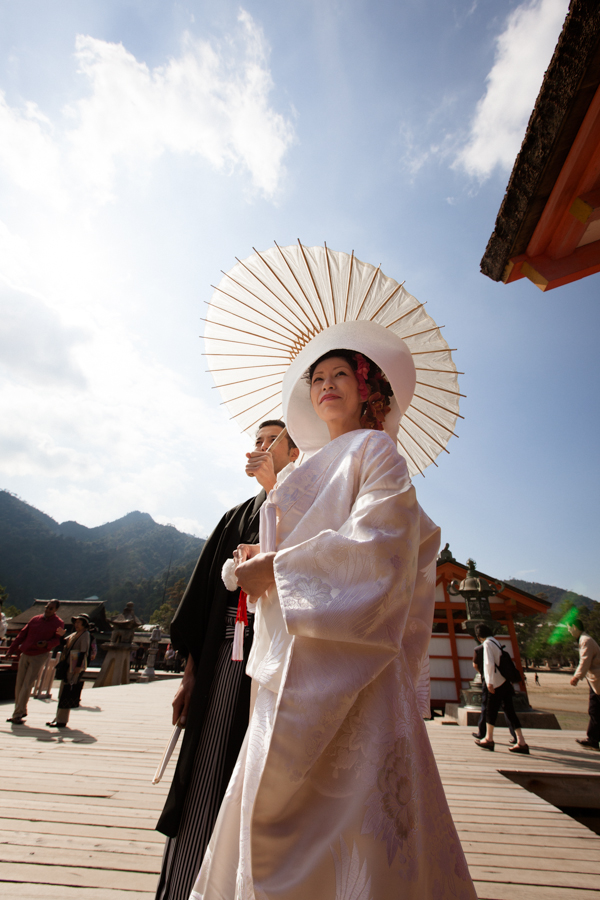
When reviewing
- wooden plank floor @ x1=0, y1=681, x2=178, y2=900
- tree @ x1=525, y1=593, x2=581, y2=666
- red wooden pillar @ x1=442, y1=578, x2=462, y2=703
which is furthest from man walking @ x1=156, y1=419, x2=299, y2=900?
tree @ x1=525, y1=593, x2=581, y2=666

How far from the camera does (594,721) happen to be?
627cm

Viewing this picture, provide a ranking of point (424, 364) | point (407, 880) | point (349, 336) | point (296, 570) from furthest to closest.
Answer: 1. point (424, 364)
2. point (349, 336)
3. point (296, 570)
4. point (407, 880)

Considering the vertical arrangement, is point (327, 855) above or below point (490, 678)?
above

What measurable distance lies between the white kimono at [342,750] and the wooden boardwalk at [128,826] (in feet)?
4.93

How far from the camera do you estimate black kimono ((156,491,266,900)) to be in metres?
1.39

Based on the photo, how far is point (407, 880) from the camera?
2.52 ft

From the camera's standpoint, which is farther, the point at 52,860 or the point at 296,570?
the point at 52,860

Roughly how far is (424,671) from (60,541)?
320ft

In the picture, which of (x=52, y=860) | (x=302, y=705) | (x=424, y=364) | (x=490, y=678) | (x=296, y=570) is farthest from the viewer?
(x=490, y=678)

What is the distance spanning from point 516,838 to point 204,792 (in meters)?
2.30

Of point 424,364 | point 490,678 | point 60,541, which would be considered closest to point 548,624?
point 490,678

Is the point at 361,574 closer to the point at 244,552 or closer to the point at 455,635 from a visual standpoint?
the point at 244,552

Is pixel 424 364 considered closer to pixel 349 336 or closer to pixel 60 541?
pixel 349 336

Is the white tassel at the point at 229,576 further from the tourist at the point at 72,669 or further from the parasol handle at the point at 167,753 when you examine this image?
the tourist at the point at 72,669
